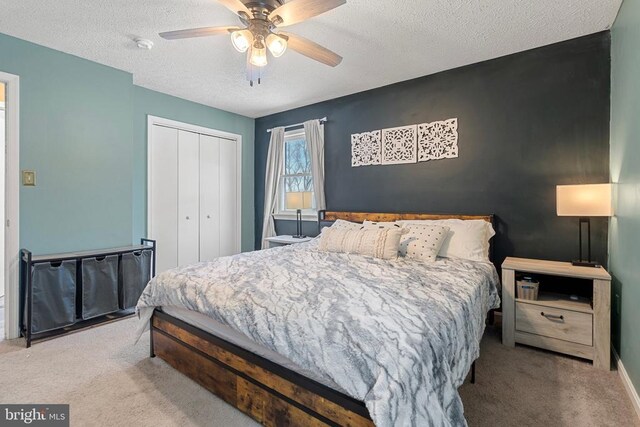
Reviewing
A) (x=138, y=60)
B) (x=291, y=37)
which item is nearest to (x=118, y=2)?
(x=138, y=60)

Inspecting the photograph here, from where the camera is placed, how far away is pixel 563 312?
7.67 feet

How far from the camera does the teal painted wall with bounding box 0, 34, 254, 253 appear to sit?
2.73 m

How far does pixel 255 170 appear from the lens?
515cm

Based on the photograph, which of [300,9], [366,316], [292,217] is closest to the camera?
[366,316]

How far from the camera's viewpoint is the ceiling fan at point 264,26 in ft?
5.94

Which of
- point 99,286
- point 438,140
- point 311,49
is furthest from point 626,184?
point 99,286

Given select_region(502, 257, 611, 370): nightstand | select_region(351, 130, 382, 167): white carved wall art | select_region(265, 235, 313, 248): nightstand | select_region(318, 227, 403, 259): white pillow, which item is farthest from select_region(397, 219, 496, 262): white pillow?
select_region(265, 235, 313, 248): nightstand

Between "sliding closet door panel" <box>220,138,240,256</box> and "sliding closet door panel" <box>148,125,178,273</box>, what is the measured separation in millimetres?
711

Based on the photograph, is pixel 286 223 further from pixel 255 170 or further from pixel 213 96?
pixel 213 96

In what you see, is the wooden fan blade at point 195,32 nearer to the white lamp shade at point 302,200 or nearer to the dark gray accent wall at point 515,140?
the dark gray accent wall at point 515,140

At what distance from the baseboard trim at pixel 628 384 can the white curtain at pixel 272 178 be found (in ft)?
12.5

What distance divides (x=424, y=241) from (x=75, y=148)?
3322 millimetres

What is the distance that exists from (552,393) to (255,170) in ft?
14.5

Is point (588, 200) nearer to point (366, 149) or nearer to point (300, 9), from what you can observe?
point (366, 149)
